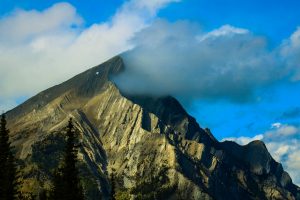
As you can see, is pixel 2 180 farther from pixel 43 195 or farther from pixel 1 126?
pixel 43 195

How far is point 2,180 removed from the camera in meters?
64.6

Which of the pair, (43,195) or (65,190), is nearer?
(65,190)

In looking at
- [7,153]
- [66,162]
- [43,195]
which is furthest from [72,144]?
[43,195]

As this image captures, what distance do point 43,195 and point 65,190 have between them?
47112mm

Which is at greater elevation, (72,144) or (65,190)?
(72,144)

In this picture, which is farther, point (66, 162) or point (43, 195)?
point (43, 195)

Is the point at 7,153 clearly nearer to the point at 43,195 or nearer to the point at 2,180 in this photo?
the point at 2,180

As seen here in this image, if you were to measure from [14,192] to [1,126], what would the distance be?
23.6 ft

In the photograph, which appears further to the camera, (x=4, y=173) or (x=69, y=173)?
(x=69, y=173)

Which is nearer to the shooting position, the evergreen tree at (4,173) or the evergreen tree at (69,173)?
the evergreen tree at (4,173)

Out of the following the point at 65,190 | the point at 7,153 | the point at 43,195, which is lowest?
the point at 65,190

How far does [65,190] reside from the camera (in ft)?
213

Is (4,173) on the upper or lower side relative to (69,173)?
lower

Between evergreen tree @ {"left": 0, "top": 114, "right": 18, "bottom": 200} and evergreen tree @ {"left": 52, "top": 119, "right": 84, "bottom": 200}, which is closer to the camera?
evergreen tree @ {"left": 0, "top": 114, "right": 18, "bottom": 200}
